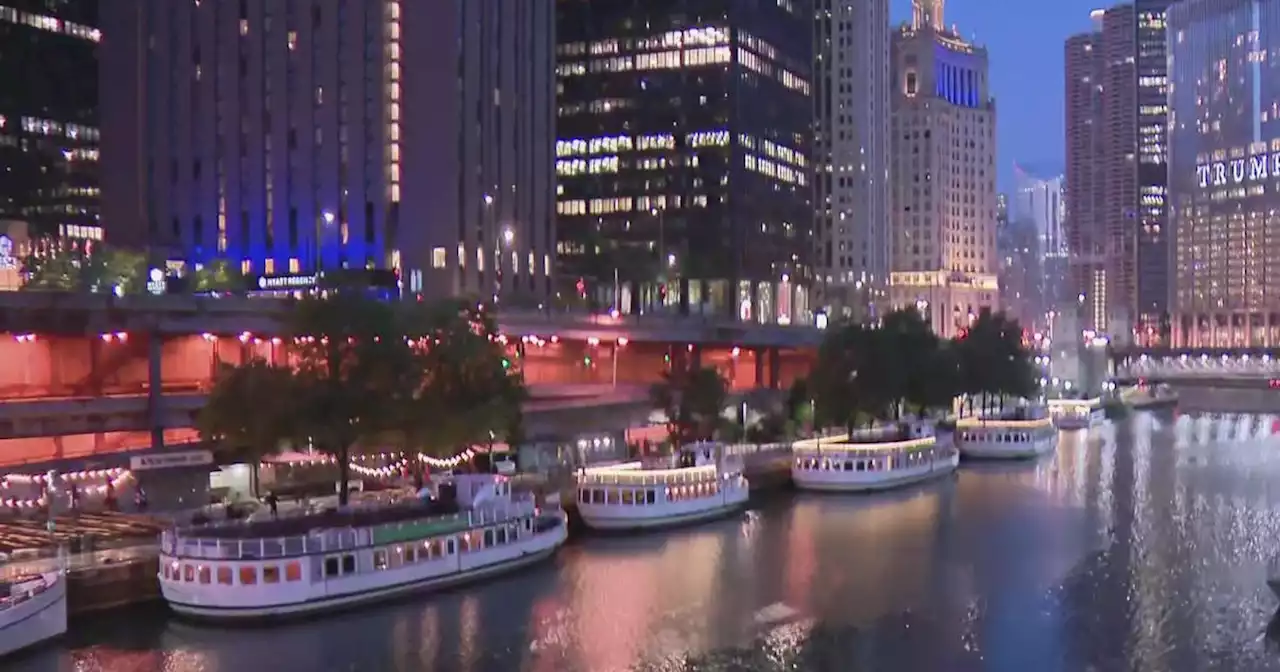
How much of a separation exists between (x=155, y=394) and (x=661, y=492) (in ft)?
87.1

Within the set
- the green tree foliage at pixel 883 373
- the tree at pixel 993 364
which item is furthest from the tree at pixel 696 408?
the tree at pixel 993 364

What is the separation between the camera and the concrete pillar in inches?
2557

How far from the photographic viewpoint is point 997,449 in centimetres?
9431

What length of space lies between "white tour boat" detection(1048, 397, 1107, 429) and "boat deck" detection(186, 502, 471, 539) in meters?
92.8

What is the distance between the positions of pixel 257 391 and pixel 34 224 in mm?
99336

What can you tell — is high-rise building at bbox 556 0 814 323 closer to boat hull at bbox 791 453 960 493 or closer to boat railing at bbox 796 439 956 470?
boat railing at bbox 796 439 956 470

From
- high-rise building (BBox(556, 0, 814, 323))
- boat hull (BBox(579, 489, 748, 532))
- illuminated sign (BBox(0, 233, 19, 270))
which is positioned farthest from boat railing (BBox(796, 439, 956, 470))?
high-rise building (BBox(556, 0, 814, 323))

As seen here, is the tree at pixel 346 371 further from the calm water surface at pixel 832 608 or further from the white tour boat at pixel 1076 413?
the white tour boat at pixel 1076 413

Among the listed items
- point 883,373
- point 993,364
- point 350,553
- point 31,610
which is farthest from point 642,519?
point 993,364

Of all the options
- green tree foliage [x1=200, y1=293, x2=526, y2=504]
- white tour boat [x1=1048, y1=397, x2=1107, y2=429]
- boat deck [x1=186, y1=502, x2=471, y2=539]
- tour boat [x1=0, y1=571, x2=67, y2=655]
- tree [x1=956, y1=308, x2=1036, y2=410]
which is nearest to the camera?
tour boat [x1=0, y1=571, x2=67, y2=655]

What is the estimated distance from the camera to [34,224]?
135 m

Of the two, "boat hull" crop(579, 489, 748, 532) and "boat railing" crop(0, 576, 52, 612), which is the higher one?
"boat railing" crop(0, 576, 52, 612)

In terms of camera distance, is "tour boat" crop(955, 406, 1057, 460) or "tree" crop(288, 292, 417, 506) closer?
"tree" crop(288, 292, 417, 506)

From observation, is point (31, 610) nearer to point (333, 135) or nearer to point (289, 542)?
point (289, 542)
